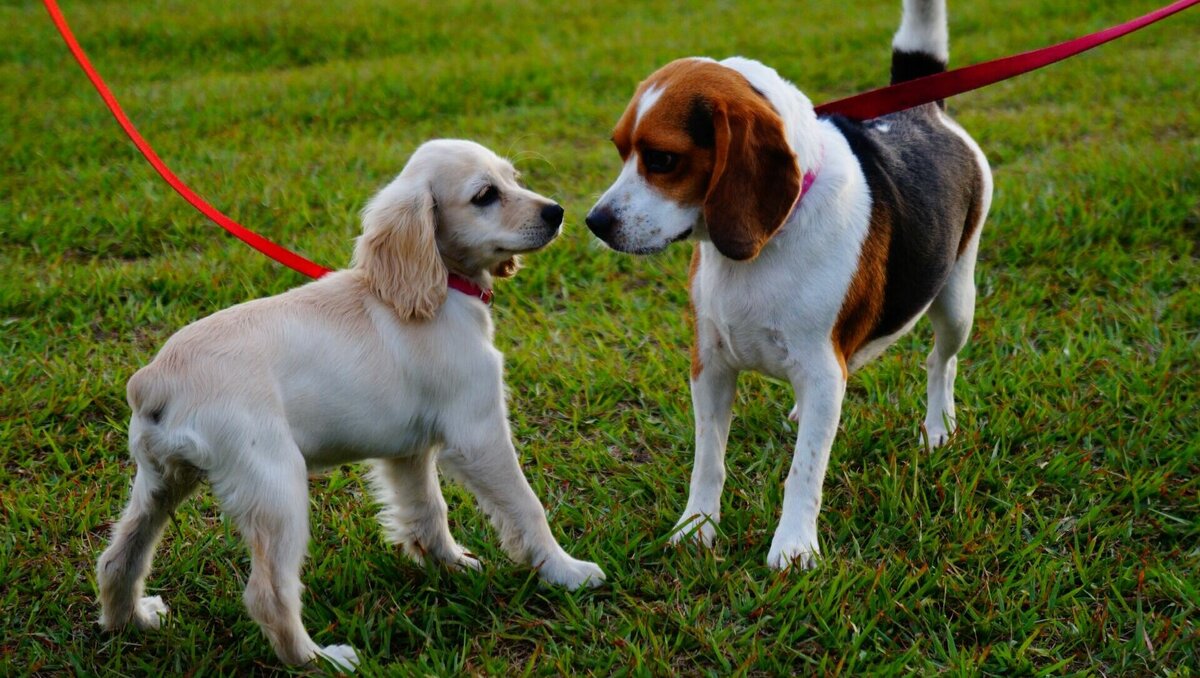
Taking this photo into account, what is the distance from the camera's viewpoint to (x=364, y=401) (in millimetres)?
3031

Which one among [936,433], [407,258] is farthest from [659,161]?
[936,433]

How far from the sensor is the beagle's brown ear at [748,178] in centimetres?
301

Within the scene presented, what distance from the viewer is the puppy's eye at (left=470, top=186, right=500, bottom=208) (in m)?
3.27

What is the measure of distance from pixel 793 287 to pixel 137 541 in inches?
78.4

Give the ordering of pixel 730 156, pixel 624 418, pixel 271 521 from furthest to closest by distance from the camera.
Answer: pixel 624 418
pixel 730 156
pixel 271 521

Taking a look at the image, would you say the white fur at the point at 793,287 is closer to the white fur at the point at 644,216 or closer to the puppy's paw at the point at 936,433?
the white fur at the point at 644,216

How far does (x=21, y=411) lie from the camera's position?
4.30m

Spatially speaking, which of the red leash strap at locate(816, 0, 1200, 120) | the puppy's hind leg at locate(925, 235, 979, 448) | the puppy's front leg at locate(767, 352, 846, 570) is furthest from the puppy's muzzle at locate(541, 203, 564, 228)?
the puppy's hind leg at locate(925, 235, 979, 448)

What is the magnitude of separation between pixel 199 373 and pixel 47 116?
6.06 metres

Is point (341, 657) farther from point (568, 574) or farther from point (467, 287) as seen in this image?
point (467, 287)

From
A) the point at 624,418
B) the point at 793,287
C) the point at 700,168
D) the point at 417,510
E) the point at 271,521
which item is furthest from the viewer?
the point at 624,418

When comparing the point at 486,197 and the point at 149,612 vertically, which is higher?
the point at 486,197

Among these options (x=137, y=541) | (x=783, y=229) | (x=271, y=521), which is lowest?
(x=137, y=541)

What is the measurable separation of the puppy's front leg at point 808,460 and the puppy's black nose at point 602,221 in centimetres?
72
